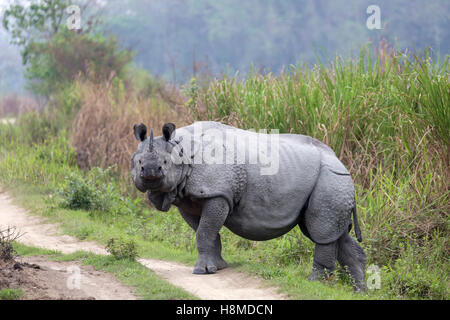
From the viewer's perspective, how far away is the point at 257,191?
21.3 ft

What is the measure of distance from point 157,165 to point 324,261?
203cm

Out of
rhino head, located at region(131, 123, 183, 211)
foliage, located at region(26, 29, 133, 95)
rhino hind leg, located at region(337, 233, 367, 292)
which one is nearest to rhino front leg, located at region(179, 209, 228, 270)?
rhino head, located at region(131, 123, 183, 211)

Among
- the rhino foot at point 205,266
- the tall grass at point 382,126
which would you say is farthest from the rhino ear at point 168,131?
the tall grass at point 382,126

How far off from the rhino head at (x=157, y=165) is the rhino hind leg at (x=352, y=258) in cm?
191

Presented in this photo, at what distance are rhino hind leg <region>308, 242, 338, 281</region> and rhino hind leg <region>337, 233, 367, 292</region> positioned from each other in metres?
0.15

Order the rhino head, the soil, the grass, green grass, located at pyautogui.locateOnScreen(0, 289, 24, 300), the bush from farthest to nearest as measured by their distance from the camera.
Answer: the bush → the grass → the rhino head → the soil → green grass, located at pyautogui.locateOnScreen(0, 289, 24, 300)

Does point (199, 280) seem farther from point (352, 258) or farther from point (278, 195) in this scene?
point (352, 258)

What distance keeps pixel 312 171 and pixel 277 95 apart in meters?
3.81

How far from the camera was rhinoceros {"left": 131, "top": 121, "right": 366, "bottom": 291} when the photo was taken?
6.34 metres

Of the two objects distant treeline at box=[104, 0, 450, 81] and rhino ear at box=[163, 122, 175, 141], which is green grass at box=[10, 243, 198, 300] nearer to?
rhino ear at box=[163, 122, 175, 141]

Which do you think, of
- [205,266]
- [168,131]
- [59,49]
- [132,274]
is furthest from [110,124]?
[59,49]

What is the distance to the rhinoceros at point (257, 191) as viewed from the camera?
20.8ft
